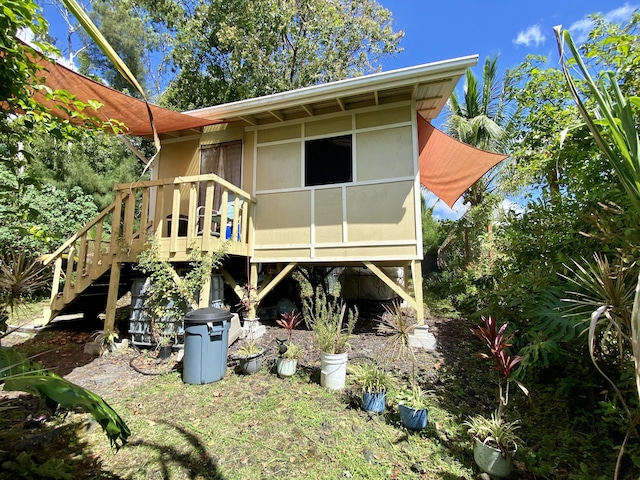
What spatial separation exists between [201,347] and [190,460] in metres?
1.49

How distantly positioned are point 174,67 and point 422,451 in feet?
56.8

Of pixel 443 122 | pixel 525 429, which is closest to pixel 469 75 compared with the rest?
pixel 443 122

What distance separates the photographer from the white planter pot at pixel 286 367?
398cm

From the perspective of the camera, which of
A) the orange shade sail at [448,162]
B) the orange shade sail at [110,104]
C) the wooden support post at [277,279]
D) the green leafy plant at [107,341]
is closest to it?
the orange shade sail at [110,104]

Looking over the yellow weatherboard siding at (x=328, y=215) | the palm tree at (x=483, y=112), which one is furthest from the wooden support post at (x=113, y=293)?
the palm tree at (x=483, y=112)

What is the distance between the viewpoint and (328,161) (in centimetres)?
603

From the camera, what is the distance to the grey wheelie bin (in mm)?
3863

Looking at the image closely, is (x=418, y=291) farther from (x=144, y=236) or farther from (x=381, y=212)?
(x=144, y=236)

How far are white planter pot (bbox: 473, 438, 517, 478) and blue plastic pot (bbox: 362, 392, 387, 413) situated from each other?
1.00m

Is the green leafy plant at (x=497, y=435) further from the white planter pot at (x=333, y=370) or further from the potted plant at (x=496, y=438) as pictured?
the white planter pot at (x=333, y=370)

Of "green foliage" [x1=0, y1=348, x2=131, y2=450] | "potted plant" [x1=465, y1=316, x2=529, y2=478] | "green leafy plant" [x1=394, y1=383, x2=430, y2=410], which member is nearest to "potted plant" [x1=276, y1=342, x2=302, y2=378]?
"green leafy plant" [x1=394, y1=383, x2=430, y2=410]

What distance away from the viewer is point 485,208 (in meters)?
9.12

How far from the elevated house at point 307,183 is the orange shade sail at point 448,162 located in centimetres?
2

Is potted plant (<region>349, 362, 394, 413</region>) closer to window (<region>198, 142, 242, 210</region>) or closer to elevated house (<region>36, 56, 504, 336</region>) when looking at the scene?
elevated house (<region>36, 56, 504, 336</region>)
